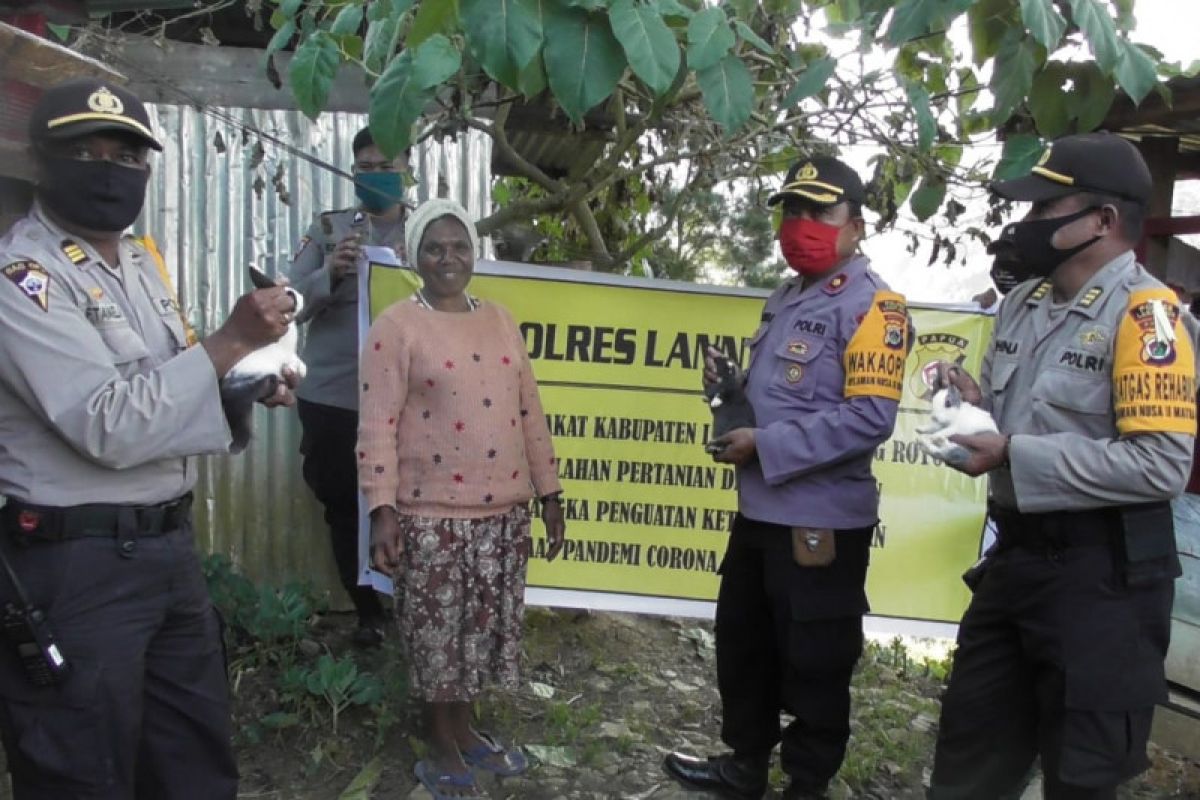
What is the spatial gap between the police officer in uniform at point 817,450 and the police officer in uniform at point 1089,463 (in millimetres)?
375

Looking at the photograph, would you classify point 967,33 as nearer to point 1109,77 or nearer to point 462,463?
point 1109,77

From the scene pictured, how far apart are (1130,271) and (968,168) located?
1.83 meters

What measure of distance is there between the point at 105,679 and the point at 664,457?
2505 millimetres

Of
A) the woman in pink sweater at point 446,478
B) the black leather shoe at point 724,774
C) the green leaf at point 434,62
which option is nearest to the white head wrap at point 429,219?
the woman in pink sweater at point 446,478

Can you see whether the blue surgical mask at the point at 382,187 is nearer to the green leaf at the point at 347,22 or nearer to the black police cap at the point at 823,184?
the green leaf at the point at 347,22

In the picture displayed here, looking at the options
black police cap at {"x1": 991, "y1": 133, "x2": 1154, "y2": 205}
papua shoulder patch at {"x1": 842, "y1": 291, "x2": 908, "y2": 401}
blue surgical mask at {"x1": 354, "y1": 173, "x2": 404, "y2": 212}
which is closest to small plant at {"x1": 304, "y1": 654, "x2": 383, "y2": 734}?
blue surgical mask at {"x1": 354, "y1": 173, "x2": 404, "y2": 212}

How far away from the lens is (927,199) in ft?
12.4

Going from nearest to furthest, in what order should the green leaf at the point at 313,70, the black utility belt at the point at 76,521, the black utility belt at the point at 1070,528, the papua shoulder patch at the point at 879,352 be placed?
the black utility belt at the point at 76,521 → the black utility belt at the point at 1070,528 → the green leaf at the point at 313,70 → the papua shoulder patch at the point at 879,352

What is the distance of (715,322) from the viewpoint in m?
4.25

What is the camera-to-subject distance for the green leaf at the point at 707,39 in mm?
2389

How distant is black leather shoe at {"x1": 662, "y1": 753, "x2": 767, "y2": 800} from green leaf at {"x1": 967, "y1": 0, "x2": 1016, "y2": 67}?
2.38 metres

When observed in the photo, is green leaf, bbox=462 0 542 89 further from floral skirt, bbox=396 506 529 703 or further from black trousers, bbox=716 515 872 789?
black trousers, bbox=716 515 872 789

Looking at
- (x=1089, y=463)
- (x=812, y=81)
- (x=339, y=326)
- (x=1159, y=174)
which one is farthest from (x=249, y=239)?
(x=1159, y=174)

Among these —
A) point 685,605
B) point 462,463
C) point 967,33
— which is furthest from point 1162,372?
point 685,605
